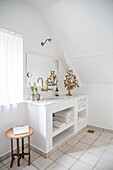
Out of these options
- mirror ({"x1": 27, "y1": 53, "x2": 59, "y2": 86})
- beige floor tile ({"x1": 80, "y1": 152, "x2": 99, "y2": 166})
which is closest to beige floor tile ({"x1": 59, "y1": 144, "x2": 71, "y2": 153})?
beige floor tile ({"x1": 80, "y1": 152, "x2": 99, "y2": 166})

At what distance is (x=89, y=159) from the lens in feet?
5.77

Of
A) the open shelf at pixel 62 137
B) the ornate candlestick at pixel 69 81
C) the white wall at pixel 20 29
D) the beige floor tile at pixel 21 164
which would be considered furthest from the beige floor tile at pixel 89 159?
the ornate candlestick at pixel 69 81

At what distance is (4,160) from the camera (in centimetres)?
174

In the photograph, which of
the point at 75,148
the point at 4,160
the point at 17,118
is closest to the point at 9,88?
the point at 17,118

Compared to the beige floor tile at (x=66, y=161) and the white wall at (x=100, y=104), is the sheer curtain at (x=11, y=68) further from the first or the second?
the white wall at (x=100, y=104)

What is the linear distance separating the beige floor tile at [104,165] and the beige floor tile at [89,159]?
0.20 feet

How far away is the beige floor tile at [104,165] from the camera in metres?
1.58

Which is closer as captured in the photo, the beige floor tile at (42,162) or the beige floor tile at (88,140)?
the beige floor tile at (42,162)

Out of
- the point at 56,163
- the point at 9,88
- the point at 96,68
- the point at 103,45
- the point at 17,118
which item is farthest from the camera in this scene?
the point at 96,68

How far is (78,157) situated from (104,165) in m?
0.37

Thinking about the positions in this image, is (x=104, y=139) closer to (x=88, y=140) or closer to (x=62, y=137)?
(x=88, y=140)

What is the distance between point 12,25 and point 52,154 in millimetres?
2101

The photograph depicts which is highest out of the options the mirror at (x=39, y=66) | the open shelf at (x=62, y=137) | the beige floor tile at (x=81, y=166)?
the mirror at (x=39, y=66)

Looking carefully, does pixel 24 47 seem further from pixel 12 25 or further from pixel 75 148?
pixel 75 148
